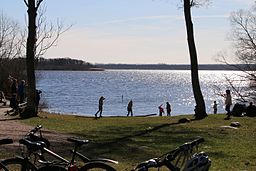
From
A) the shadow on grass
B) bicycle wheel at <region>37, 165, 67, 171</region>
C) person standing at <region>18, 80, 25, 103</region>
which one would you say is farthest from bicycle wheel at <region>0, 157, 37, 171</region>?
person standing at <region>18, 80, 25, 103</region>

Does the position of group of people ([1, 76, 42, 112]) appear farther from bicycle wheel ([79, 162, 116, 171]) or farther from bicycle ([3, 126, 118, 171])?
bicycle wheel ([79, 162, 116, 171])

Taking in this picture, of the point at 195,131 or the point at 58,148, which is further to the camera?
the point at 195,131

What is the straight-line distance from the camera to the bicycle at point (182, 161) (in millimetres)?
6727

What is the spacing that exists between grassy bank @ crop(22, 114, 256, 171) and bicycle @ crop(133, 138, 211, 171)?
4.02m

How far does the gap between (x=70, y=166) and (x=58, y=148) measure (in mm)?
7041

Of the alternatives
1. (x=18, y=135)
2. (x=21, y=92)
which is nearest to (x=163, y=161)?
(x=18, y=135)

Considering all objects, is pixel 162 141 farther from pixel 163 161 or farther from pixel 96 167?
pixel 163 161

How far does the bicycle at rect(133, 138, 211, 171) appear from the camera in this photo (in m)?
6.73

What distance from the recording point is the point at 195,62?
26781 mm

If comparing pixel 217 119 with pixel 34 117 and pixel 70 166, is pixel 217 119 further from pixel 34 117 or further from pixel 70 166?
pixel 70 166

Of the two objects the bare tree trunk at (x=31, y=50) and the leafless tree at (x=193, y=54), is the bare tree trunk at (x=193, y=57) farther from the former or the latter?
the bare tree trunk at (x=31, y=50)

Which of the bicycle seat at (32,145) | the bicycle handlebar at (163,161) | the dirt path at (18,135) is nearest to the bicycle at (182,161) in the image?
the bicycle handlebar at (163,161)

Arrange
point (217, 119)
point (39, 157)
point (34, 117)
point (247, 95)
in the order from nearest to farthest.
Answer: point (39, 157)
point (34, 117)
point (217, 119)
point (247, 95)

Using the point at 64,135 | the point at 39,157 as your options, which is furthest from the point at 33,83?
the point at 39,157
